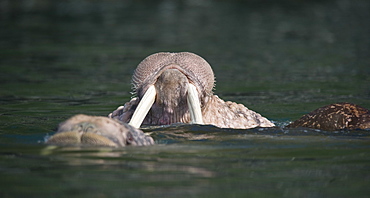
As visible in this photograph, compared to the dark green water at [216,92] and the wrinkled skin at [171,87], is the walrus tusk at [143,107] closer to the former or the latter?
the wrinkled skin at [171,87]

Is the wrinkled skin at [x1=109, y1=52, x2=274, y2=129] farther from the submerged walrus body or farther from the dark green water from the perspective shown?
the dark green water

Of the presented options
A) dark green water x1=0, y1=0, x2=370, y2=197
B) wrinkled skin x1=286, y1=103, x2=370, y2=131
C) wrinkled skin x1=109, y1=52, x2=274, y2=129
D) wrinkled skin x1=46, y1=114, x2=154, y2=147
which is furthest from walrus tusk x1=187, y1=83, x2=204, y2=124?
wrinkled skin x1=286, y1=103, x2=370, y2=131

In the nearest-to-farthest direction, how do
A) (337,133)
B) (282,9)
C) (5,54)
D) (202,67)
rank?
(202,67), (337,133), (5,54), (282,9)

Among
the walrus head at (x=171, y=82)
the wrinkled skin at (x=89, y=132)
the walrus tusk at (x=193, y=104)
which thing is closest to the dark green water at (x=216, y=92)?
the wrinkled skin at (x=89, y=132)

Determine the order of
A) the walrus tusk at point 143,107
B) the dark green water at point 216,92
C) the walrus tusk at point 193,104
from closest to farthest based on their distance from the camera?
1. the dark green water at point 216,92
2. the walrus tusk at point 143,107
3. the walrus tusk at point 193,104

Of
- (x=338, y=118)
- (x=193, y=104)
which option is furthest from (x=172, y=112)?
(x=338, y=118)

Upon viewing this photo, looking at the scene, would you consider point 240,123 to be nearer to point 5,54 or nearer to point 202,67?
point 202,67

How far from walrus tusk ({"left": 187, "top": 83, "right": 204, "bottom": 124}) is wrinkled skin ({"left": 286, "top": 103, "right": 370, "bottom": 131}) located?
1.59 m

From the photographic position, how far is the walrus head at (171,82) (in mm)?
6680

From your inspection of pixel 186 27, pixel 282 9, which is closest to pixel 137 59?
pixel 186 27

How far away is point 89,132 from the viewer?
571 centimetres

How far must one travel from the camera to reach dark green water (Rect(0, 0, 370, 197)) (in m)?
4.96

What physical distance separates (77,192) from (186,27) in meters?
23.5

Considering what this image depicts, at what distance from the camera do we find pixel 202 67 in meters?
6.82
